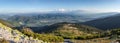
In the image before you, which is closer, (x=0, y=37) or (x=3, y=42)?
(x=3, y=42)

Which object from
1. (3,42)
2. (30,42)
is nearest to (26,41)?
(30,42)

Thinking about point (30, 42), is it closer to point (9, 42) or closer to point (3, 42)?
point (9, 42)

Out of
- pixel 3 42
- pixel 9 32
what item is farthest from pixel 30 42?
pixel 3 42

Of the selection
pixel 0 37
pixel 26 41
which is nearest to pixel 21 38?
pixel 26 41

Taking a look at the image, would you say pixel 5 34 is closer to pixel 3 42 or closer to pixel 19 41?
pixel 19 41

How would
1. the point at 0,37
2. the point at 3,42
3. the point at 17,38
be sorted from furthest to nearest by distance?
the point at 17,38
the point at 0,37
the point at 3,42

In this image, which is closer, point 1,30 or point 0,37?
point 0,37

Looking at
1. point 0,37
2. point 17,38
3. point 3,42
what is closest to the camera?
point 3,42
